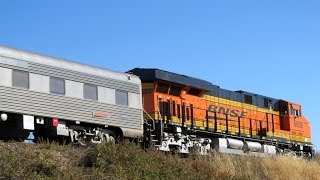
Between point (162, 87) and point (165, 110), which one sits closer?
point (165, 110)

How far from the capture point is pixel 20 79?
45.0 ft

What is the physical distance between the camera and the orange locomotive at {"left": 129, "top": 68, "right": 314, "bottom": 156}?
59.3 feet

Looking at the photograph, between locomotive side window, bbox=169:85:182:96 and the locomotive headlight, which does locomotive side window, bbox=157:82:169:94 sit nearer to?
locomotive side window, bbox=169:85:182:96

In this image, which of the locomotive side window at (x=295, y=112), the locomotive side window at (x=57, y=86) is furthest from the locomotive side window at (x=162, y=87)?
the locomotive side window at (x=295, y=112)

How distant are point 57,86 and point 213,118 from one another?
8241 mm

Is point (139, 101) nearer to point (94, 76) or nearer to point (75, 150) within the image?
point (94, 76)

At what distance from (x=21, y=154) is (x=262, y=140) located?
15.2 meters

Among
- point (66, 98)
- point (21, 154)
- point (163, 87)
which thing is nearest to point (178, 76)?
point (163, 87)

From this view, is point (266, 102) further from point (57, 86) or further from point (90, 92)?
point (57, 86)

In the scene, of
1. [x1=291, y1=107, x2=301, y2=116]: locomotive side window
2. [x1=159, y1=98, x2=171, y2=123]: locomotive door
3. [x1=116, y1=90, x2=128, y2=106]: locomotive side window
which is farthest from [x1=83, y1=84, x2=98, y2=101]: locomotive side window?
[x1=291, y1=107, x2=301, y2=116]: locomotive side window

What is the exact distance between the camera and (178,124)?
18.4 m

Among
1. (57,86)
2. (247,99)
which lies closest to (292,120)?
(247,99)

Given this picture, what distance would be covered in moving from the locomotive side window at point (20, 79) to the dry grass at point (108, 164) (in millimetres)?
2599

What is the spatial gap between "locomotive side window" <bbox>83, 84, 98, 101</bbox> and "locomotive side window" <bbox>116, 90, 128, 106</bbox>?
3.16 feet
